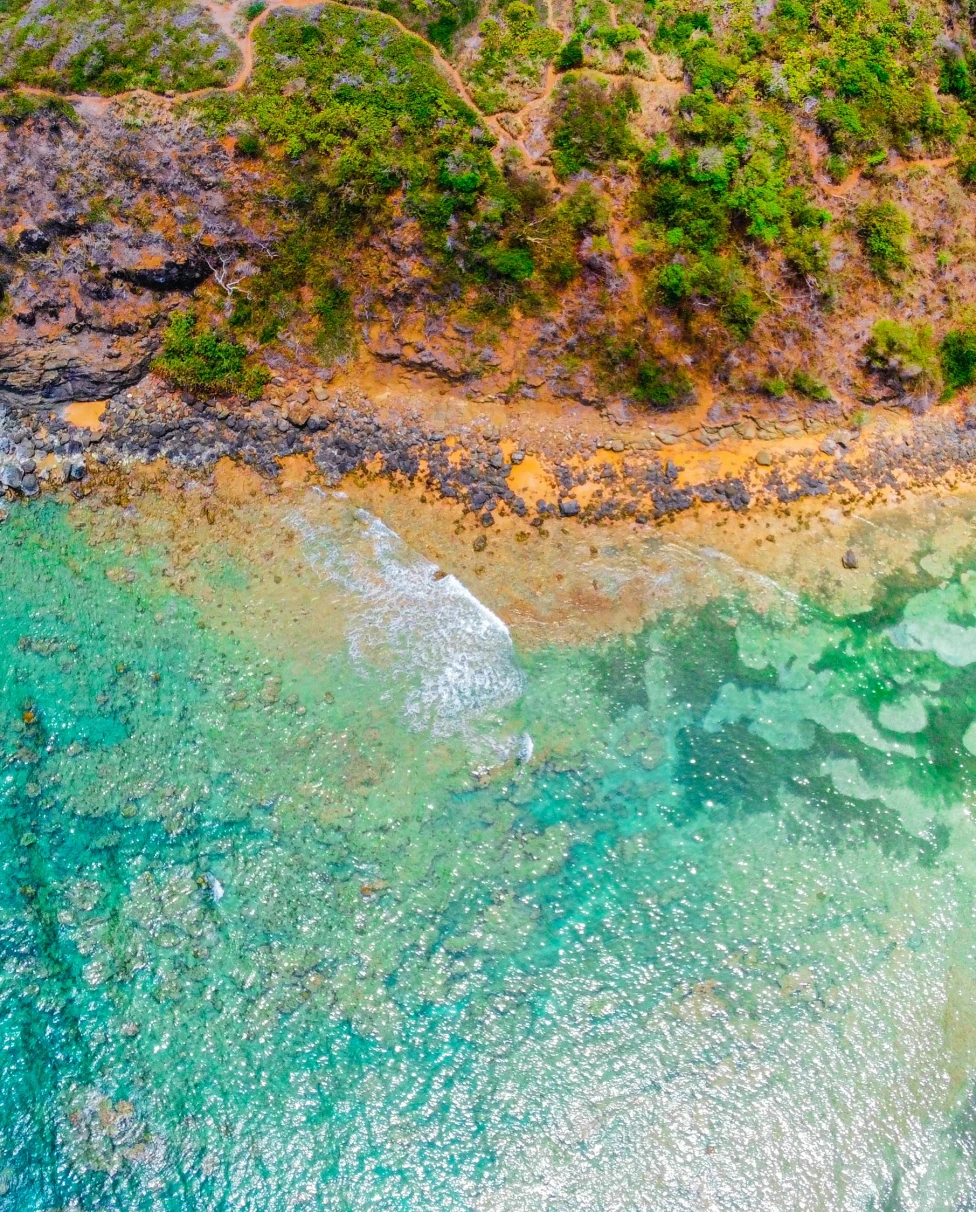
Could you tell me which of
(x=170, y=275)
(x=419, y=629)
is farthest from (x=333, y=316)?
(x=419, y=629)

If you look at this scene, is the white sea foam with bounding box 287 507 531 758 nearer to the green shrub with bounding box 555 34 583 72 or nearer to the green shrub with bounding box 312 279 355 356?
the green shrub with bounding box 312 279 355 356

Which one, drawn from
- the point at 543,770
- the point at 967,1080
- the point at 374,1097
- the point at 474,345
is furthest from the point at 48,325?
the point at 967,1080

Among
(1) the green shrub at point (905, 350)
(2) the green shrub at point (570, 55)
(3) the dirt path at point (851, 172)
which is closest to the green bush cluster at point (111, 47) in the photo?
(2) the green shrub at point (570, 55)

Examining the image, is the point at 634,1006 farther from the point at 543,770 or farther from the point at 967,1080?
the point at 967,1080

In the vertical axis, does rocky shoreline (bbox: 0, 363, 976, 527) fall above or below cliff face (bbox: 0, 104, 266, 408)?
below

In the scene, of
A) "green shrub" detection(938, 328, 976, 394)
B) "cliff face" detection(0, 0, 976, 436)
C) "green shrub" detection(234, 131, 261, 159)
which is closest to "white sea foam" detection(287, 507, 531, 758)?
"cliff face" detection(0, 0, 976, 436)

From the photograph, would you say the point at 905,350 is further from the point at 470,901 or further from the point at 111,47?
the point at 111,47
